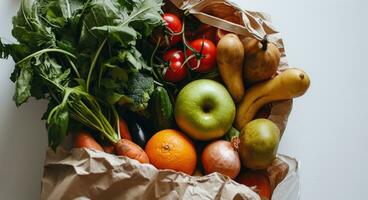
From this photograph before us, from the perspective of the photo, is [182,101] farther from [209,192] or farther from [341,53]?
[341,53]

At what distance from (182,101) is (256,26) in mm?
223

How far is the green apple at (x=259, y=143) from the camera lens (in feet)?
3.02

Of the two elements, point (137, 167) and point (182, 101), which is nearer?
point (137, 167)

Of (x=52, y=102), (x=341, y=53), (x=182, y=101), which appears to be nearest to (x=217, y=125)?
(x=182, y=101)

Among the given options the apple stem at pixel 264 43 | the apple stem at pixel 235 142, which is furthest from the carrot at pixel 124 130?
the apple stem at pixel 264 43

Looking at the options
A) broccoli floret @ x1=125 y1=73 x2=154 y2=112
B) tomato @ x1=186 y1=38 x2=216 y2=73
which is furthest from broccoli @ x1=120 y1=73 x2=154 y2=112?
tomato @ x1=186 y1=38 x2=216 y2=73

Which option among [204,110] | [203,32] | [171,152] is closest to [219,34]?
[203,32]

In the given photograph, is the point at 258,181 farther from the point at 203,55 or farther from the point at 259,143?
the point at 203,55

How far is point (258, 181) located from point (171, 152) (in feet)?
0.61

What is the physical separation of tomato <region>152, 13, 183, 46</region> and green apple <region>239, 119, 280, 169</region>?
0.24m

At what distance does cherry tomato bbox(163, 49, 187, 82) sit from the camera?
0.99 meters

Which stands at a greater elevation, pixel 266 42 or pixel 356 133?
pixel 266 42

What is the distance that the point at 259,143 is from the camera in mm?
918

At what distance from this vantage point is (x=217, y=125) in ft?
3.14
